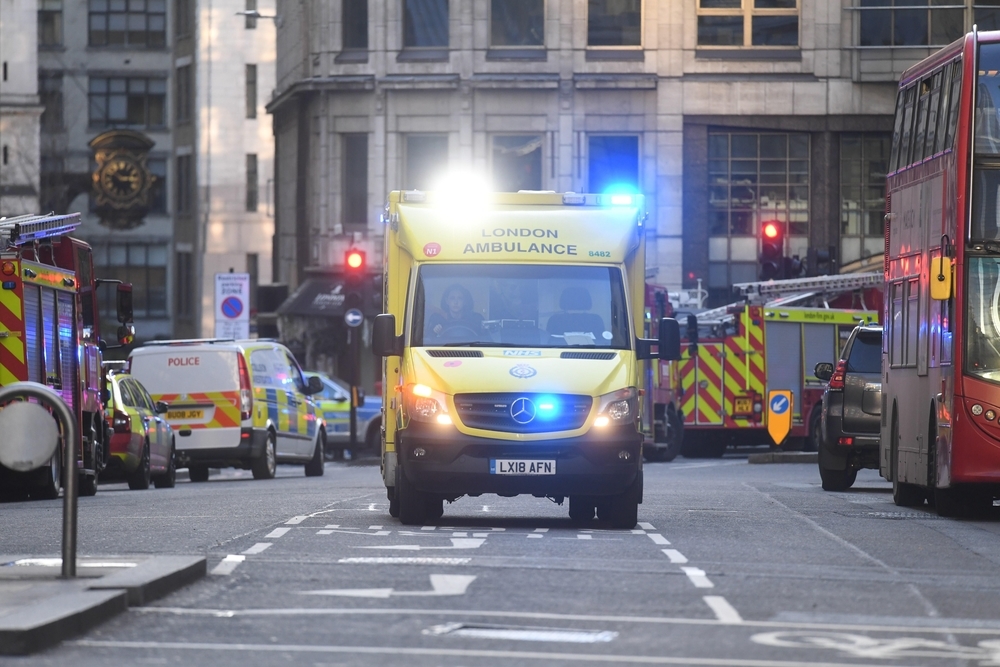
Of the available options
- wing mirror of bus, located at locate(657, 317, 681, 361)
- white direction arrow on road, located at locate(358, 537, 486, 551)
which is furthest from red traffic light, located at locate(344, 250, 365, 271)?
white direction arrow on road, located at locate(358, 537, 486, 551)

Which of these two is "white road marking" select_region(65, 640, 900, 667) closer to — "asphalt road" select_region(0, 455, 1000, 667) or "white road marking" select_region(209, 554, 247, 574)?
"asphalt road" select_region(0, 455, 1000, 667)

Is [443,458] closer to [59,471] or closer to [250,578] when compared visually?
[250,578]

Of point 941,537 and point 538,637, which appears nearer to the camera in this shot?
point 538,637

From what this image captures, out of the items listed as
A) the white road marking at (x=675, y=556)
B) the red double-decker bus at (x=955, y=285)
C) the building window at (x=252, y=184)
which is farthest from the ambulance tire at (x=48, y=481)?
the building window at (x=252, y=184)

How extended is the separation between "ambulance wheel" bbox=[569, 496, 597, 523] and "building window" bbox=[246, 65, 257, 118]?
64056 mm

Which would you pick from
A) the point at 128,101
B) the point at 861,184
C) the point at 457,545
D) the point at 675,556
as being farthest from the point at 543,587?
the point at 128,101

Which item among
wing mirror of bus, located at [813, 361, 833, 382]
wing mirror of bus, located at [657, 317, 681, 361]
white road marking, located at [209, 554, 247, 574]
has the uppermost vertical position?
wing mirror of bus, located at [657, 317, 681, 361]

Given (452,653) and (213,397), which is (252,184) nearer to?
(213,397)

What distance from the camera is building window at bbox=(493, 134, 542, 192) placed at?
5278 cm

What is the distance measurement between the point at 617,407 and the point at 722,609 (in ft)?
19.4

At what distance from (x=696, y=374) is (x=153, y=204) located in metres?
51.6

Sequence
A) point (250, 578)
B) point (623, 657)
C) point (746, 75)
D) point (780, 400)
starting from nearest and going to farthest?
1. point (623, 657)
2. point (250, 578)
3. point (780, 400)
4. point (746, 75)

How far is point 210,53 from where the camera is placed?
80812 mm

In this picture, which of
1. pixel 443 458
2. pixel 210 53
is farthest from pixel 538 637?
pixel 210 53
